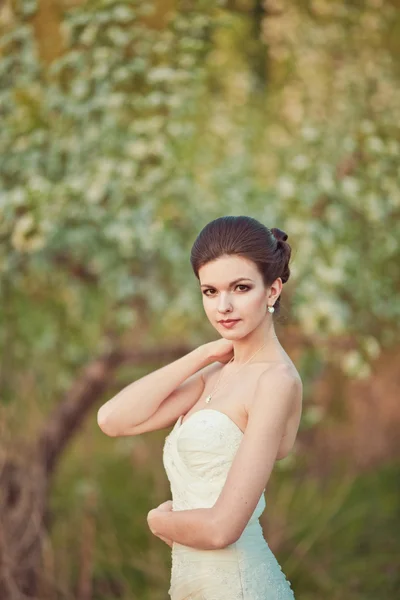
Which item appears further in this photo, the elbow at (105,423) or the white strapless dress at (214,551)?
the elbow at (105,423)

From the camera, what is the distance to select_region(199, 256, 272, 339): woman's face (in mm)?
2381

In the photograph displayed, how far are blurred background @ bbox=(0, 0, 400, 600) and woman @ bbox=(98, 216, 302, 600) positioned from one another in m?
1.80

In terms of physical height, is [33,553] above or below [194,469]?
below

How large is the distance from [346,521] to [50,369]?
9.23ft

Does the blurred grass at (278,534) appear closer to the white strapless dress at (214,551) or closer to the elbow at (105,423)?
the elbow at (105,423)

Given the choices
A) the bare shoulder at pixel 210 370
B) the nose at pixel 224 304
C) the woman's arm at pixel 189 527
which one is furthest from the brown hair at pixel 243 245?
the woman's arm at pixel 189 527

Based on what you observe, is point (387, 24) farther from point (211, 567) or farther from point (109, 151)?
point (211, 567)

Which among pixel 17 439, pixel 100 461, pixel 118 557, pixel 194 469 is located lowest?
pixel 100 461

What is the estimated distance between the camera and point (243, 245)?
2.39 meters

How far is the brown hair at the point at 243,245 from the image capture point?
7.86ft

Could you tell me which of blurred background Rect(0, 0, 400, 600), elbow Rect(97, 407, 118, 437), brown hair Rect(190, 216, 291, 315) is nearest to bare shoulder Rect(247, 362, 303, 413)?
brown hair Rect(190, 216, 291, 315)

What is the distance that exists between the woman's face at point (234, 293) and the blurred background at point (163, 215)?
1845 millimetres

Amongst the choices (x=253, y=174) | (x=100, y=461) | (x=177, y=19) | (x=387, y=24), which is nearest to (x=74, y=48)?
(x=177, y=19)

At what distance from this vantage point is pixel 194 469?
242cm
